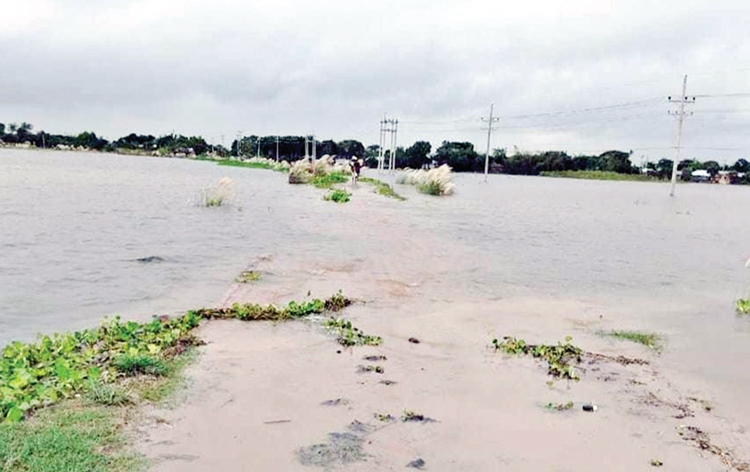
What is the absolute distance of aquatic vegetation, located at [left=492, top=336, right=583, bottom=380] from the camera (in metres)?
6.25

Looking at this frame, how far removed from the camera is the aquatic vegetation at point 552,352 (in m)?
6.25

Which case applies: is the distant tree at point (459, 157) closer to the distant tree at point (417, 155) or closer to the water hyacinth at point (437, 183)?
the distant tree at point (417, 155)

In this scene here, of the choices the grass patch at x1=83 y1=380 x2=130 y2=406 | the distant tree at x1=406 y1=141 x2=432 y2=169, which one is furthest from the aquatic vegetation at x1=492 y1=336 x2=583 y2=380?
the distant tree at x1=406 y1=141 x2=432 y2=169

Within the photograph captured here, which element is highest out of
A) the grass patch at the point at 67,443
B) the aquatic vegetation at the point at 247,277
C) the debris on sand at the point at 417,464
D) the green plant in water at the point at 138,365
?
the grass patch at the point at 67,443

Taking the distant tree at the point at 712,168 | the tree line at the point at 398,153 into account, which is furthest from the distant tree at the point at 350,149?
the distant tree at the point at 712,168

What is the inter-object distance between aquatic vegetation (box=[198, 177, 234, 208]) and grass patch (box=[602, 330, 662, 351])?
1994 centimetres

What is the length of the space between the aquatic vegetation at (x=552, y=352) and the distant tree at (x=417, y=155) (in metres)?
109

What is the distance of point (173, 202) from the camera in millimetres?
26172

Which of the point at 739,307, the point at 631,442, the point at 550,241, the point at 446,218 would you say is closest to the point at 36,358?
the point at 631,442

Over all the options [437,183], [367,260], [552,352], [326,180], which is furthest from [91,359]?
[326,180]

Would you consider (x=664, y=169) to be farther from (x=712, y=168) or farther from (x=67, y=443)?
(x=67, y=443)

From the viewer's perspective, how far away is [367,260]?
520 inches

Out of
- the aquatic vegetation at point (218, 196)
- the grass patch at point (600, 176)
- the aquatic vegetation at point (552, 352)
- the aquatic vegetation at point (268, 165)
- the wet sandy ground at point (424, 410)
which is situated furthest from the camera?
the grass patch at point (600, 176)

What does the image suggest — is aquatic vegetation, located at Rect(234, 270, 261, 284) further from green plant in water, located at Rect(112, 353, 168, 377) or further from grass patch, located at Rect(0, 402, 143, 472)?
grass patch, located at Rect(0, 402, 143, 472)
